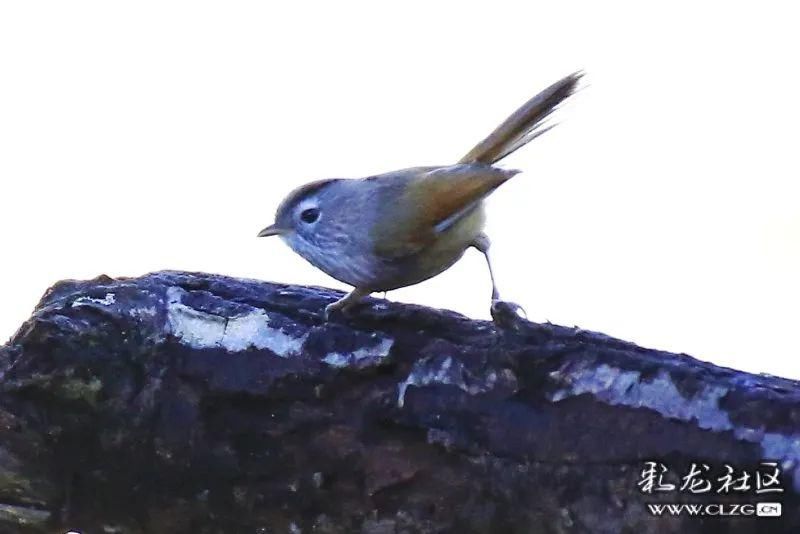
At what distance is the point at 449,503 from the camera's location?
73.4 inches

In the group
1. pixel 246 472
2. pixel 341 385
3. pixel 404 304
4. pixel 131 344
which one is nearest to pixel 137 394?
pixel 131 344

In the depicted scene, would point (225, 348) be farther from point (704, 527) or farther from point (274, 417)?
point (704, 527)

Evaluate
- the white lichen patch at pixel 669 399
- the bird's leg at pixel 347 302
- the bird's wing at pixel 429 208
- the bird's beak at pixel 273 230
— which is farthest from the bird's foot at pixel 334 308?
the white lichen patch at pixel 669 399

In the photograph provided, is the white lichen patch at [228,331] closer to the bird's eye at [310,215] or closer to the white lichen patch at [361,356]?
the white lichen patch at [361,356]

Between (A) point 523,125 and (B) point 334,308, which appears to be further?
(A) point 523,125

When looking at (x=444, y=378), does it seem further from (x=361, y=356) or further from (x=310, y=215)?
(x=310, y=215)

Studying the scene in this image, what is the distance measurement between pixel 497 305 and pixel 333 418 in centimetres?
46

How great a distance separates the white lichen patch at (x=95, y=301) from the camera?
210 cm

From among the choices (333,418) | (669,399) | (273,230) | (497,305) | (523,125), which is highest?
(523,125)

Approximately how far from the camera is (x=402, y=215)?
2.54 meters

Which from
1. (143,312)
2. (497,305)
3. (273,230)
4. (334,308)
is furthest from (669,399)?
(273,230)

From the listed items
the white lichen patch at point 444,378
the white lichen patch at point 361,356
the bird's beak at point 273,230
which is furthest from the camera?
the bird's beak at point 273,230

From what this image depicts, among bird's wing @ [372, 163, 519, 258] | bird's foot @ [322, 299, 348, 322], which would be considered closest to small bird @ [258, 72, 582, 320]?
bird's wing @ [372, 163, 519, 258]

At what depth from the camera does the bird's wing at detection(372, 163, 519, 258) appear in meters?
2.51
